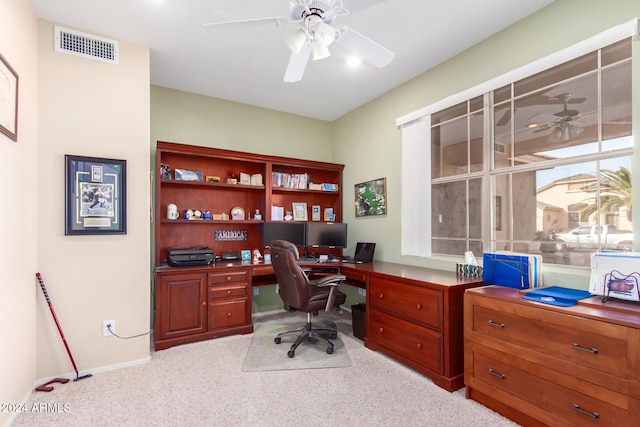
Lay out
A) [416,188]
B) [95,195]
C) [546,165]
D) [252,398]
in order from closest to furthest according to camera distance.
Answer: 1. [252,398]
2. [546,165]
3. [95,195]
4. [416,188]

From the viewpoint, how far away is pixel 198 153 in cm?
350

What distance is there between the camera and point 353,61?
9.91 ft

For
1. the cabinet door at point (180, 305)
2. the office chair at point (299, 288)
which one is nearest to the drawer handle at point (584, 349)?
the office chair at point (299, 288)

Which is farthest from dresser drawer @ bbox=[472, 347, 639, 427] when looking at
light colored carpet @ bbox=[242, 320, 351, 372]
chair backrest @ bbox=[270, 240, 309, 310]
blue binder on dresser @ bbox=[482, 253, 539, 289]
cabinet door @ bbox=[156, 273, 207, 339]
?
cabinet door @ bbox=[156, 273, 207, 339]

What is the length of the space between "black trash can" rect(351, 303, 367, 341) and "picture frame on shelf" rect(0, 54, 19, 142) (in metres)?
3.14

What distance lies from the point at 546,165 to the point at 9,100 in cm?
377

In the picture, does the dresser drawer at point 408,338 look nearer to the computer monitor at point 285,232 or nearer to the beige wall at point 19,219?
the computer monitor at point 285,232

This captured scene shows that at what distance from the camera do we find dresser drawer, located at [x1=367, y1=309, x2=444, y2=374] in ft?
7.73

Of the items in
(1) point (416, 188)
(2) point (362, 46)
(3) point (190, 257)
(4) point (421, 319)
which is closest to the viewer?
(2) point (362, 46)

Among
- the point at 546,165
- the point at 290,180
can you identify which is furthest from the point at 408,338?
the point at 290,180

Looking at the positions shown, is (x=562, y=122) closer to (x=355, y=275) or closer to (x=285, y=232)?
(x=355, y=275)

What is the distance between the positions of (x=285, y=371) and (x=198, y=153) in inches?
97.8

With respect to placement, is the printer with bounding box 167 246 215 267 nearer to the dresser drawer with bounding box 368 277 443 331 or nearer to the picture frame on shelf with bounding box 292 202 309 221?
the picture frame on shelf with bounding box 292 202 309 221

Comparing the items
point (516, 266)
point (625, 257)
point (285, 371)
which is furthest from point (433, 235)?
point (285, 371)
